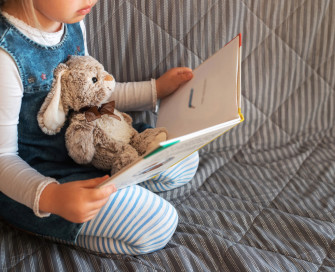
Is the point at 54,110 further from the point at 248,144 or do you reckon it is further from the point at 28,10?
the point at 248,144

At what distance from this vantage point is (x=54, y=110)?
733 millimetres

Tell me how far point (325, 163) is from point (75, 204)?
72cm

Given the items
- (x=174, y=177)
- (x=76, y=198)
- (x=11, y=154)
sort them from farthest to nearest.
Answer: (x=174, y=177), (x=11, y=154), (x=76, y=198)

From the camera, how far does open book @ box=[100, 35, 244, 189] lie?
23.0 inches

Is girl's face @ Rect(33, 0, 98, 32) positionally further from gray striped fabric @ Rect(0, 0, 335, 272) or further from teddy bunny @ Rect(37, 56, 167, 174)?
gray striped fabric @ Rect(0, 0, 335, 272)

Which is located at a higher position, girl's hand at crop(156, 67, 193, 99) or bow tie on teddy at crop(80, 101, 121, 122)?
girl's hand at crop(156, 67, 193, 99)

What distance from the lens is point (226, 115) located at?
0.65m

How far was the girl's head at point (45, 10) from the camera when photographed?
0.68 m

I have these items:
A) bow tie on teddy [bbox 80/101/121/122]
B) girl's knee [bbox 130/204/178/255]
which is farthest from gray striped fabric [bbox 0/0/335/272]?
bow tie on teddy [bbox 80/101/121/122]

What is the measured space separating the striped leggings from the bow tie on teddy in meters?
0.16

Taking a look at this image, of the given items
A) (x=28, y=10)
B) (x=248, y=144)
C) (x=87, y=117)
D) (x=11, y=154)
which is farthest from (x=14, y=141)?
(x=248, y=144)

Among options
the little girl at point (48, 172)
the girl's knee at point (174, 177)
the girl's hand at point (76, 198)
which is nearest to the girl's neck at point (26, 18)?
the little girl at point (48, 172)

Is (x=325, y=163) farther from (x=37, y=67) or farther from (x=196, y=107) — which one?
(x=37, y=67)

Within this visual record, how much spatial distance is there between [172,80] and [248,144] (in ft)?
1.13
